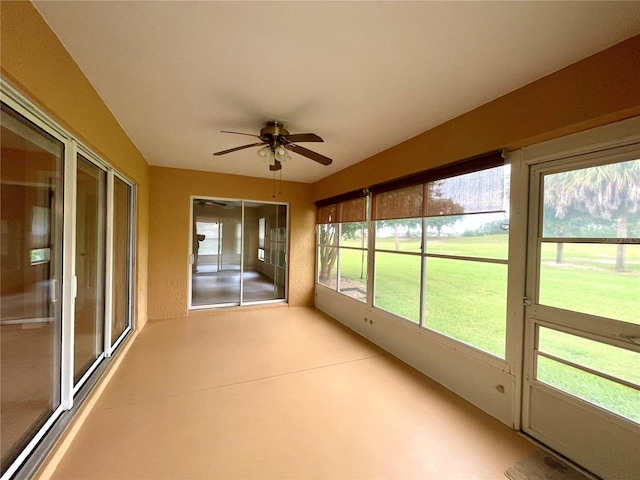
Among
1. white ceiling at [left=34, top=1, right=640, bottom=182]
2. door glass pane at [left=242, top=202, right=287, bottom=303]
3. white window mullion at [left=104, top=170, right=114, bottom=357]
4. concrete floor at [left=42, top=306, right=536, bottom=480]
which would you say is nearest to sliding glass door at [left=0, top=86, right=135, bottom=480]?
white window mullion at [left=104, top=170, right=114, bottom=357]

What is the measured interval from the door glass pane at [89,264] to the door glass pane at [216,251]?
6.33ft

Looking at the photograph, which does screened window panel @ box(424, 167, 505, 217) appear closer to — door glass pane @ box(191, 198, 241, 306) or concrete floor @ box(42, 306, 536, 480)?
concrete floor @ box(42, 306, 536, 480)

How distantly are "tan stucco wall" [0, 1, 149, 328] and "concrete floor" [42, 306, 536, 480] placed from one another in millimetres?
2086

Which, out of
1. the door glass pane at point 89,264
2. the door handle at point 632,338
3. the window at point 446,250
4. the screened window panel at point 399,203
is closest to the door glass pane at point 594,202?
the window at point 446,250

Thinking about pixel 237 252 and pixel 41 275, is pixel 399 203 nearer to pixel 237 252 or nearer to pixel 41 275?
pixel 41 275

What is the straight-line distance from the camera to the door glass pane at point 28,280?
1.27 meters

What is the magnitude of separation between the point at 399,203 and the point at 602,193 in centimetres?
163

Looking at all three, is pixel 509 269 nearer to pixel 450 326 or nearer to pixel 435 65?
pixel 450 326

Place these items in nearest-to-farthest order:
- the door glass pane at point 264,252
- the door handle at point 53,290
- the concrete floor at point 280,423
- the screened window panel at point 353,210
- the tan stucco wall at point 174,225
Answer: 1. the concrete floor at point 280,423
2. the door handle at point 53,290
3. the screened window panel at point 353,210
4. the tan stucco wall at point 174,225
5. the door glass pane at point 264,252

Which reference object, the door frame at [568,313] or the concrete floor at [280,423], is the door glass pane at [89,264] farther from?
the door frame at [568,313]

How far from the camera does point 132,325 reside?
3.35 m

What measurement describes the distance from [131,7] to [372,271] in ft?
10.4

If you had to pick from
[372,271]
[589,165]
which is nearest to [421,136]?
[589,165]

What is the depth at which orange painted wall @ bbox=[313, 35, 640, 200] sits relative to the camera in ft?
4.42
